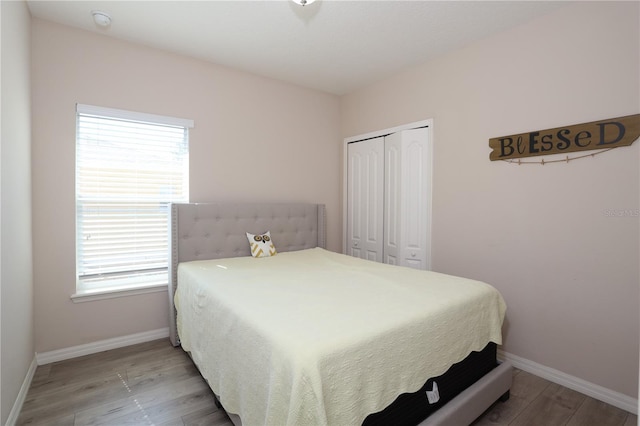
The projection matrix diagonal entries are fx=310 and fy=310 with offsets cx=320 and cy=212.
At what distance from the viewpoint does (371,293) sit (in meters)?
1.83

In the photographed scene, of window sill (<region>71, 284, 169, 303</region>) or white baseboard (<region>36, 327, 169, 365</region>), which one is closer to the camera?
white baseboard (<region>36, 327, 169, 365</region>)

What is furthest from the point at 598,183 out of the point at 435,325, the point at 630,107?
the point at 435,325

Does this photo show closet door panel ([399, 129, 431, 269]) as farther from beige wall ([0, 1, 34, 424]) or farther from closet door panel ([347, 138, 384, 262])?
beige wall ([0, 1, 34, 424])

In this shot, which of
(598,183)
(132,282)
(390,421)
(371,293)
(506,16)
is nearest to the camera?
(390,421)

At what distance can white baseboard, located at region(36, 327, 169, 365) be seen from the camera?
2.37 m

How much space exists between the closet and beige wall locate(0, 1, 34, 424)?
2.96 m

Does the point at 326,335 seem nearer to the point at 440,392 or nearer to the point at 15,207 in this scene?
the point at 440,392

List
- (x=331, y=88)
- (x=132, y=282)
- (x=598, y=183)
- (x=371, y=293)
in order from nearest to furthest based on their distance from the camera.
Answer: (x=371, y=293) < (x=598, y=183) < (x=132, y=282) < (x=331, y=88)

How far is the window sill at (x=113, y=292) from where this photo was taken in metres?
2.49

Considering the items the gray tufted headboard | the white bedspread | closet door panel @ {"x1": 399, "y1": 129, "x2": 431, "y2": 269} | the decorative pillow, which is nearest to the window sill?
the gray tufted headboard

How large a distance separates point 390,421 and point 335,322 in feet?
1.53

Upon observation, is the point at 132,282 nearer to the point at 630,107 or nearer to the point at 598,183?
the point at 598,183

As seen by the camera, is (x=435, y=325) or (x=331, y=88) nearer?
(x=435, y=325)

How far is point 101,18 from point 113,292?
7.00 ft
